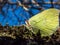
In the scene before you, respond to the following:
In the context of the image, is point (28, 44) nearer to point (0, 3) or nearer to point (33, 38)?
point (33, 38)

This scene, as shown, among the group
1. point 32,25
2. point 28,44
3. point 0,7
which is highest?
point 0,7

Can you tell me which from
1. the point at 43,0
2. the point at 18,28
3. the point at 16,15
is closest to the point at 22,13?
Answer: the point at 16,15

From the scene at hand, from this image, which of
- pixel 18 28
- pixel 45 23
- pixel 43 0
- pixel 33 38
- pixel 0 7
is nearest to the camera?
pixel 45 23

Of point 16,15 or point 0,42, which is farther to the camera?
point 16,15

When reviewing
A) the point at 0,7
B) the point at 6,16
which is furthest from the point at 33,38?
the point at 6,16

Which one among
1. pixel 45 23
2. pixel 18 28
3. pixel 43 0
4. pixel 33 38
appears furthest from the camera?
pixel 43 0

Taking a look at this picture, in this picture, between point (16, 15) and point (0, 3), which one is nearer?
point (0, 3)

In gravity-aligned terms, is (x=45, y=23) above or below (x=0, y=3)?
below

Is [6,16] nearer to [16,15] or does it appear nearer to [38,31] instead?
[16,15]

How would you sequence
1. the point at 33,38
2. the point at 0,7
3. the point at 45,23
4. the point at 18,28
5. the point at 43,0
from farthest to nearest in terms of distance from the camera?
the point at 43,0
the point at 0,7
the point at 18,28
the point at 33,38
the point at 45,23
